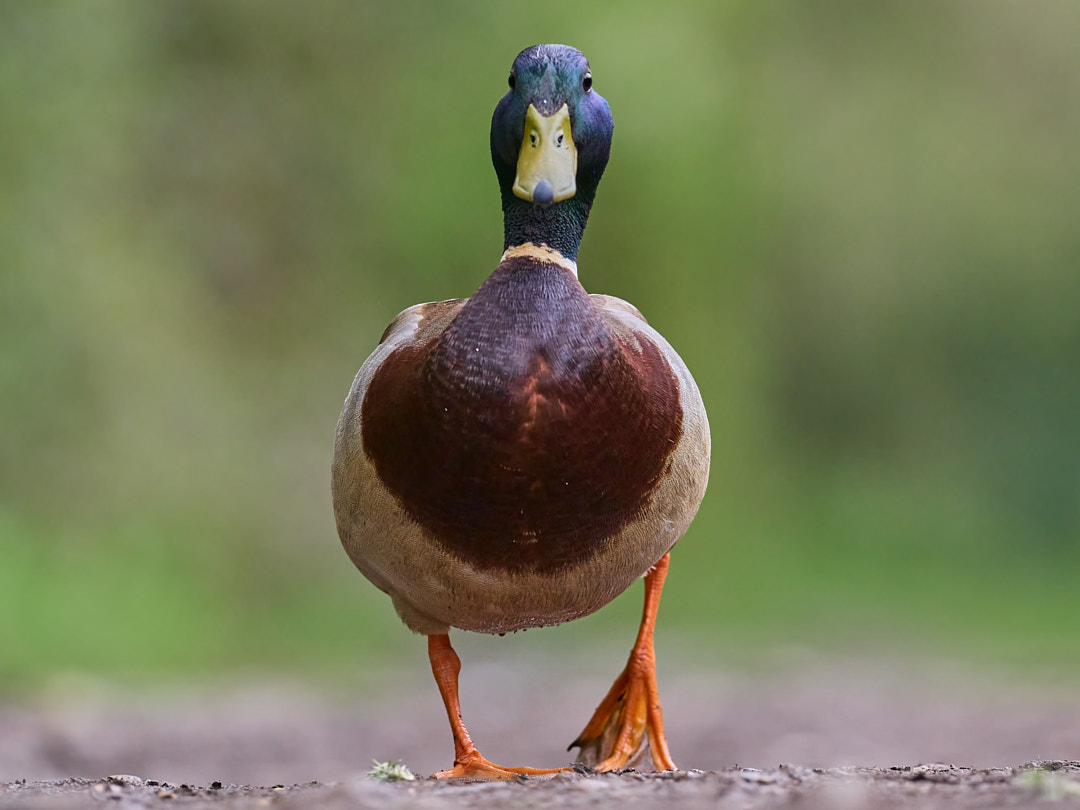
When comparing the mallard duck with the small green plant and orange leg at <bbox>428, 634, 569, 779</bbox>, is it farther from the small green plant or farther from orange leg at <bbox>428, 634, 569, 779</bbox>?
the small green plant

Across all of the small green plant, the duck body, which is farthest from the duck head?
the small green plant

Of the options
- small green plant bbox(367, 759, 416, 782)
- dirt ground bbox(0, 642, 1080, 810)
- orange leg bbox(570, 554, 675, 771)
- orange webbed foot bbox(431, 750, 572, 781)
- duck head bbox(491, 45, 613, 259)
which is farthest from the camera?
orange leg bbox(570, 554, 675, 771)

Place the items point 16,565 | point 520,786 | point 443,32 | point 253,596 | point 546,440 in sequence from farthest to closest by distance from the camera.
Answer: point 443,32 < point 253,596 < point 16,565 < point 546,440 < point 520,786

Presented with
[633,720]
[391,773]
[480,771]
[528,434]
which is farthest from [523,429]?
[633,720]

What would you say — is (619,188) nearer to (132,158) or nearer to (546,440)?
(132,158)

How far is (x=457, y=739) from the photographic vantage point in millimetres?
3584

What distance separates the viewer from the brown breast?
296 cm

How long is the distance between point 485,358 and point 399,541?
0.51 metres

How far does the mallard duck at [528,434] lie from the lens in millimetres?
2975

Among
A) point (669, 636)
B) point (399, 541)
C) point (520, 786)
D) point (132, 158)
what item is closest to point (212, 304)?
point (132, 158)

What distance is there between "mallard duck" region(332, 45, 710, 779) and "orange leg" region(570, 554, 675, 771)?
45 cm

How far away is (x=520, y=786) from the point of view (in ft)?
8.45

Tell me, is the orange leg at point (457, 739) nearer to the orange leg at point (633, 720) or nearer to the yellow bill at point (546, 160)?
the orange leg at point (633, 720)

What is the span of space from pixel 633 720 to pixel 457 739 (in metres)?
0.53
